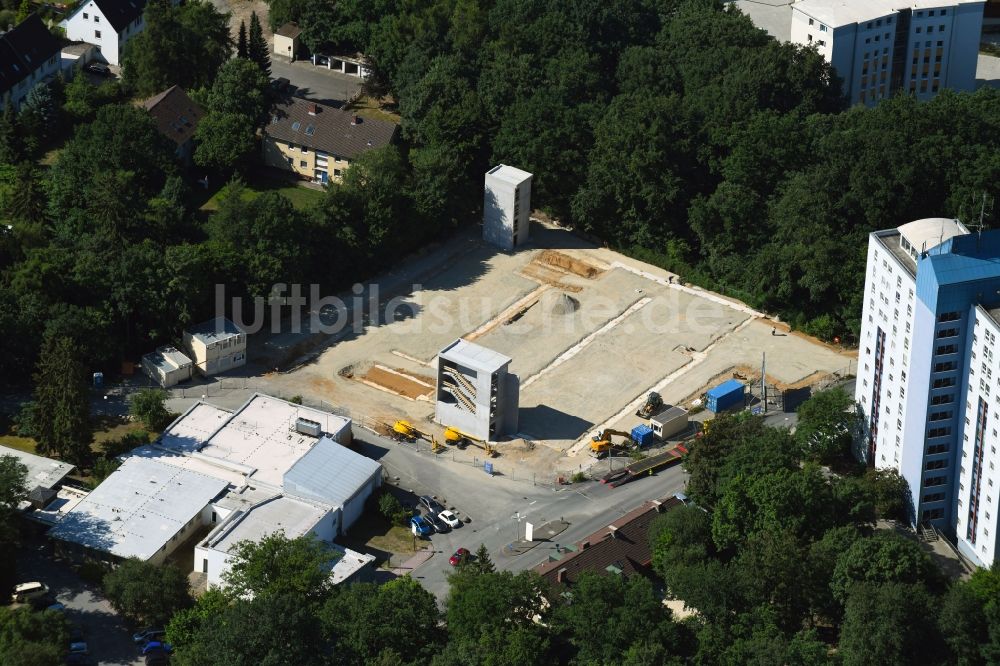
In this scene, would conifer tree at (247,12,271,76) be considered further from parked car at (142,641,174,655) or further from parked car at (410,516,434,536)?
parked car at (142,641,174,655)

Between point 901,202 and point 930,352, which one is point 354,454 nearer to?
point 930,352

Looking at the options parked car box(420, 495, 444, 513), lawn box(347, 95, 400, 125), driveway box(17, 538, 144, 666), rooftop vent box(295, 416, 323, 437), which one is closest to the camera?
driveway box(17, 538, 144, 666)

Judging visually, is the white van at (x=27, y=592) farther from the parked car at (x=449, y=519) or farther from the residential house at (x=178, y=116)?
the residential house at (x=178, y=116)

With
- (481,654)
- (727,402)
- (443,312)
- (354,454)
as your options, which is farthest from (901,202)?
(481,654)

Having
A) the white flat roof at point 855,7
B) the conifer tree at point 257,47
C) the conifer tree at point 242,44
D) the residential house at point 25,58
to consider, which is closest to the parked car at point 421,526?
the residential house at point 25,58

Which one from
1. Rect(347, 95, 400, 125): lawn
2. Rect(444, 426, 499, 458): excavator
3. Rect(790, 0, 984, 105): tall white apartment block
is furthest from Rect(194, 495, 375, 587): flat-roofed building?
Rect(790, 0, 984, 105): tall white apartment block

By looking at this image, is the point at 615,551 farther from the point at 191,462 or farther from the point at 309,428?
the point at 191,462

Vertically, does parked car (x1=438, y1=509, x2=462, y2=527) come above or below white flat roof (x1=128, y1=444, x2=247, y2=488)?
below
